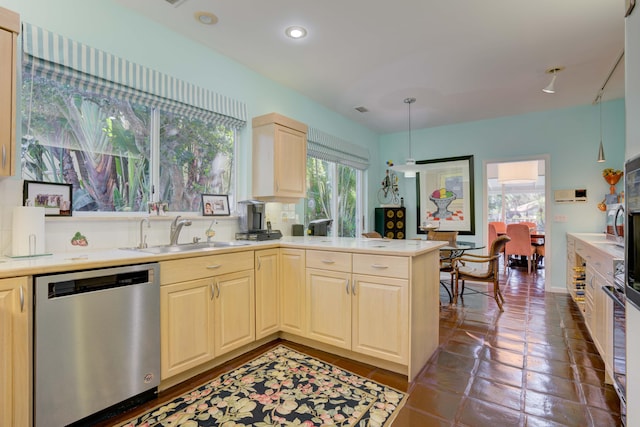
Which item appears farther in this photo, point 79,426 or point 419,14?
point 419,14

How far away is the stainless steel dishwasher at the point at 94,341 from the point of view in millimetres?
1505

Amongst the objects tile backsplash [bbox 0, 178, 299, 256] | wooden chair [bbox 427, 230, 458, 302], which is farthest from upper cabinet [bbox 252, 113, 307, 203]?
wooden chair [bbox 427, 230, 458, 302]

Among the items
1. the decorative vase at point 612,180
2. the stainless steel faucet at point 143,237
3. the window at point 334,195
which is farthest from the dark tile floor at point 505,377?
the window at point 334,195

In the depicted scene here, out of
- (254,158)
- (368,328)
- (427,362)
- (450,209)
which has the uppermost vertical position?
(254,158)

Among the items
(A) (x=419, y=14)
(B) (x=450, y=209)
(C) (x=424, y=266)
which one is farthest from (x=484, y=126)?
(C) (x=424, y=266)

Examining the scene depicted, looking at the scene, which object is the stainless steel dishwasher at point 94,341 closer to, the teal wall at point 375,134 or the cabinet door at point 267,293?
the cabinet door at point 267,293

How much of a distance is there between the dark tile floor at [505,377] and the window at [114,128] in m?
1.56

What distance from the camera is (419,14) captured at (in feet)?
8.14

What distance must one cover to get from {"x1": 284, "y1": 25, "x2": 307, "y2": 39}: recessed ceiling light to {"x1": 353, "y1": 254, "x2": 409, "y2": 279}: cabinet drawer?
195 centimetres

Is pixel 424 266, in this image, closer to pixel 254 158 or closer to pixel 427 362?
pixel 427 362

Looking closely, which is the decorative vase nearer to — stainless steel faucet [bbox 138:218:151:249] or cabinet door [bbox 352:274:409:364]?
cabinet door [bbox 352:274:409:364]

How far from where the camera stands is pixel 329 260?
2523mm

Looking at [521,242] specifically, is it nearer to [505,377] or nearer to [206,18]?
[505,377]

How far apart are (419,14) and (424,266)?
1.95 meters
